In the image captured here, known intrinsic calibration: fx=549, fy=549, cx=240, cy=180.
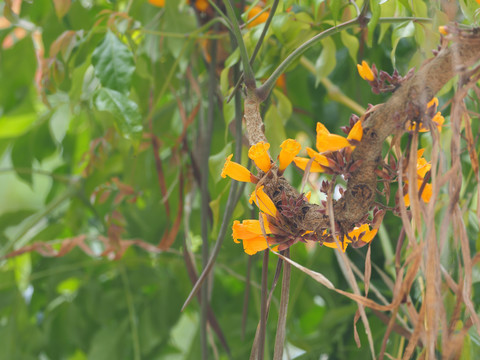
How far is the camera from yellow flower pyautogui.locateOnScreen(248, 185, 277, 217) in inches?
9.7

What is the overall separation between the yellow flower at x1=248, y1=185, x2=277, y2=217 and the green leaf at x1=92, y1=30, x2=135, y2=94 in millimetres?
201

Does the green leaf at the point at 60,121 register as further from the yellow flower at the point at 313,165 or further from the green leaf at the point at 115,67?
the yellow flower at the point at 313,165

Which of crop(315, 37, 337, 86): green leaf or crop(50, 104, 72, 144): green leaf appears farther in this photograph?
crop(50, 104, 72, 144): green leaf

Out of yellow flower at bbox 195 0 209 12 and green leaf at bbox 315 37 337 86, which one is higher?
yellow flower at bbox 195 0 209 12

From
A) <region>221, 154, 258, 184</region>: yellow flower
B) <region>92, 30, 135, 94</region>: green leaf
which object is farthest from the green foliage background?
<region>221, 154, 258, 184</region>: yellow flower

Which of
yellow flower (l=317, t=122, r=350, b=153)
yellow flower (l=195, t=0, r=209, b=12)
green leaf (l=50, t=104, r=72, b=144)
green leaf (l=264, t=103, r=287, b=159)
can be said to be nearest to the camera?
yellow flower (l=317, t=122, r=350, b=153)

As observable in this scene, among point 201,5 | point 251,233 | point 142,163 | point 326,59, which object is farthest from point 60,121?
point 251,233

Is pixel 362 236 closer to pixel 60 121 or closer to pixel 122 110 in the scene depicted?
pixel 122 110

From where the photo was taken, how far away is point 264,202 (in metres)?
0.25

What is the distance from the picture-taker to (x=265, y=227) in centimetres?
25

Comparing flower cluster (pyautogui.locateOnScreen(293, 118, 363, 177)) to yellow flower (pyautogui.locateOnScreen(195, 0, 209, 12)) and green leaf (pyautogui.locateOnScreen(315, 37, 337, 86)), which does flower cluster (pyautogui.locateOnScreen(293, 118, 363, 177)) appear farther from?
yellow flower (pyautogui.locateOnScreen(195, 0, 209, 12))

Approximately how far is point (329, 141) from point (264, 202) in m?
0.04

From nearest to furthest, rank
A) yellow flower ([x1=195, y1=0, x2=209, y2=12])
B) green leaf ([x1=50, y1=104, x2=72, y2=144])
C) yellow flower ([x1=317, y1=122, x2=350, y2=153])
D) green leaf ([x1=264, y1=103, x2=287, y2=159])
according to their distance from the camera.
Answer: yellow flower ([x1=317, y1=122, x2=350, y2=153]), green leaf ([x1=264, y1=103, x2=287, y2=159]), yellow flower ([x1=195, y1=0, x2=209, y2=12]), green leaf ([x1=50, y1=104, x2=72, y2=144])

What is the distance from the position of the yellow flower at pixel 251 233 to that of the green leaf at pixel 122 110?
6.7 inches
